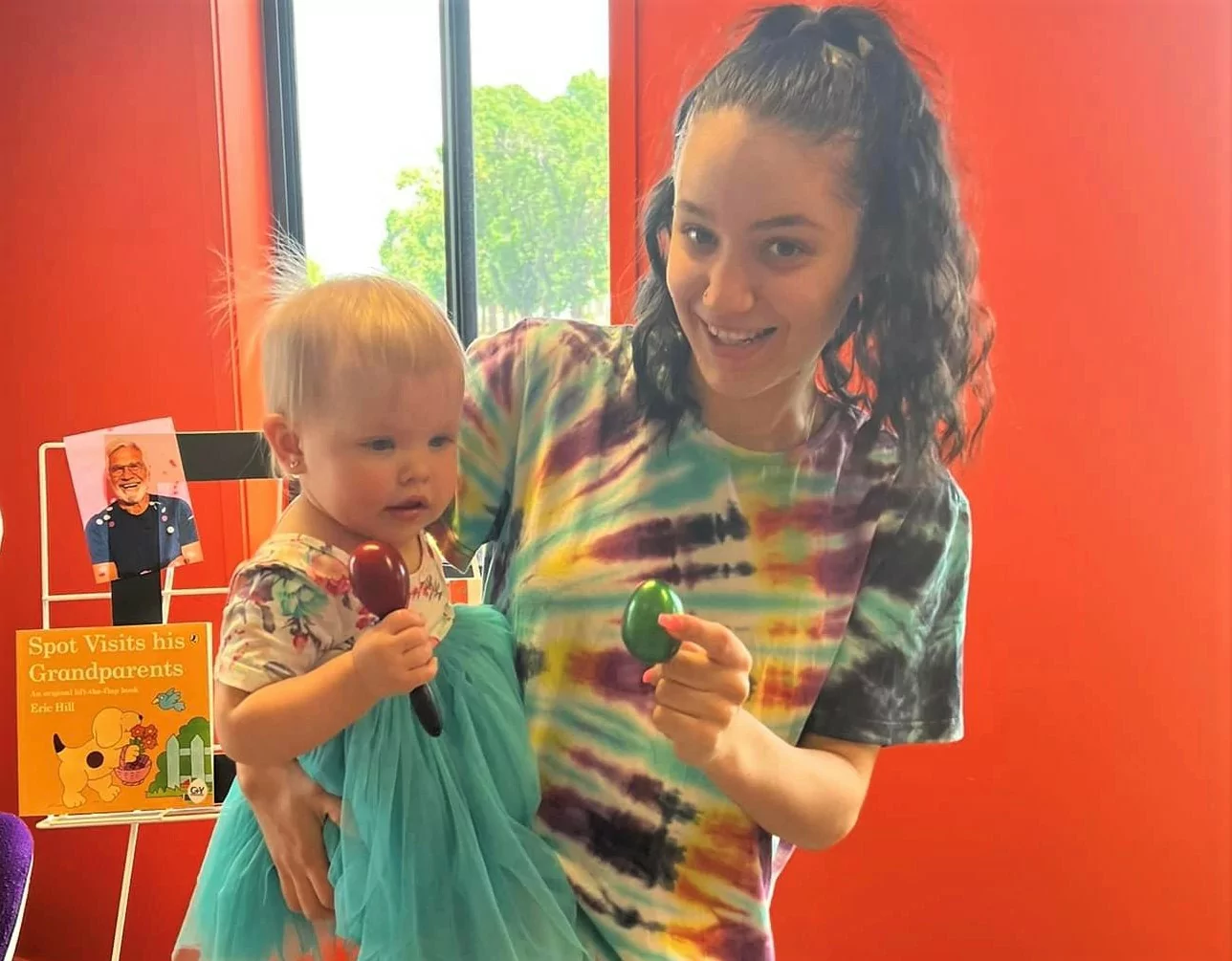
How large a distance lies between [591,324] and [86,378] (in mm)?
1635

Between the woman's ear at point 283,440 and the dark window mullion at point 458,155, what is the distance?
151cm

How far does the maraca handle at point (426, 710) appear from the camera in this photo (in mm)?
612

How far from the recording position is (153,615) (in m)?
1.51

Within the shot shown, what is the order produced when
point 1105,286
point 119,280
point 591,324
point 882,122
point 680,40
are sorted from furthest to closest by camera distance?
point 119,280
point 680,40
point 1105,286
point 591,324
point 882,122

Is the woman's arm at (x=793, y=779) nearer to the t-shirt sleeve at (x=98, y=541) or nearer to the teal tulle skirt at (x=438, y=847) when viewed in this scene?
the teal tulle skirt at (x=438, y=847)

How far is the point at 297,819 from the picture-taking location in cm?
68

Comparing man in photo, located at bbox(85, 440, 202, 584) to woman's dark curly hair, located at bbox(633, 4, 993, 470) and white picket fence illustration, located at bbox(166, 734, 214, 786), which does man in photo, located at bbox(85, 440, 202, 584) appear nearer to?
white picket fence illustration, located at bbox(166, 734, 214, 786)

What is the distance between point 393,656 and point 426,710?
62mm

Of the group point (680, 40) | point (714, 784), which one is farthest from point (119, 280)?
point (714, 784)

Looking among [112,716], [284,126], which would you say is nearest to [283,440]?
[112,716]

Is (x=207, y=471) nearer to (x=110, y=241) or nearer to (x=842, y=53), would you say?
(x=110, y=241)

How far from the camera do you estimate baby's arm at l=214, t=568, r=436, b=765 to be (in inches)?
22.6

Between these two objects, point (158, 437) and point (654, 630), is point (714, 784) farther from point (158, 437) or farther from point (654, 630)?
point (158, 437)

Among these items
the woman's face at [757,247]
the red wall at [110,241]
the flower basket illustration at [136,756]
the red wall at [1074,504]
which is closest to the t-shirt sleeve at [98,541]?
the flower basket illustration at [136,756]
